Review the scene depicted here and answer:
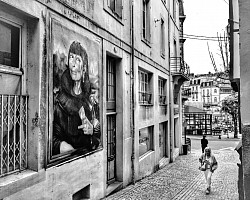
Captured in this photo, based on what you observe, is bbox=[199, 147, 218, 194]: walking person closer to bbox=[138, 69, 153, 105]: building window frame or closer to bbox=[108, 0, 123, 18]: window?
bbox=[138, 69, 153, 105]: building window frame

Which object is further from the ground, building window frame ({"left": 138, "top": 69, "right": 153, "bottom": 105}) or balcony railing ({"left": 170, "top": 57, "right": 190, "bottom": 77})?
balcony railing ({"left": 170, "top": 57, "right": 190, "bottom": 77})

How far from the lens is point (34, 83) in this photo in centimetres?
499

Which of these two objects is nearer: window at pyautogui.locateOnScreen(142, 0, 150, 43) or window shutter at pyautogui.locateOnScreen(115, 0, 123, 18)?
window shutter at pyautogui.locateOnScreen(115, 0, 123, 18)

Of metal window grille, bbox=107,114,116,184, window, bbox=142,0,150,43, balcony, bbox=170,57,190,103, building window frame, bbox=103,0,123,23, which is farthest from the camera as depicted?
balcony, bbox=170,57,190,103

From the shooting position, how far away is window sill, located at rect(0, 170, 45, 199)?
413cm

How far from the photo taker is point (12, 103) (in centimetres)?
461

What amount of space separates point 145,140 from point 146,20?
18.8 ft

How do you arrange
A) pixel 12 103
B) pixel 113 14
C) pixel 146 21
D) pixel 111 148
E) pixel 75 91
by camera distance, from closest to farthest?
pixel 12 103
pixel 75 91
pixel 113 14
pixel 111 148
pixel 146 21

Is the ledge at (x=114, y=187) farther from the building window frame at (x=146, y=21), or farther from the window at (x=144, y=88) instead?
the building window frame at (x=146, y=21)

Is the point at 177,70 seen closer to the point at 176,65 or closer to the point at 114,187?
the point at 176,65

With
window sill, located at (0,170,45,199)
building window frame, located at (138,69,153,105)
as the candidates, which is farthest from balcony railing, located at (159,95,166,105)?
window sill, located at (0,170,45,199)

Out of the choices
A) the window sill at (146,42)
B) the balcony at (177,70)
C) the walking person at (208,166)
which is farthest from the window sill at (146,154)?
the balcony at (177,70)

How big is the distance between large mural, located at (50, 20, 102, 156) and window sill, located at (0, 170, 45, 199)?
68 centimetres

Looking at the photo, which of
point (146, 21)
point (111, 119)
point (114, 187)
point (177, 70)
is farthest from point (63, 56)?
point (177, 70)
